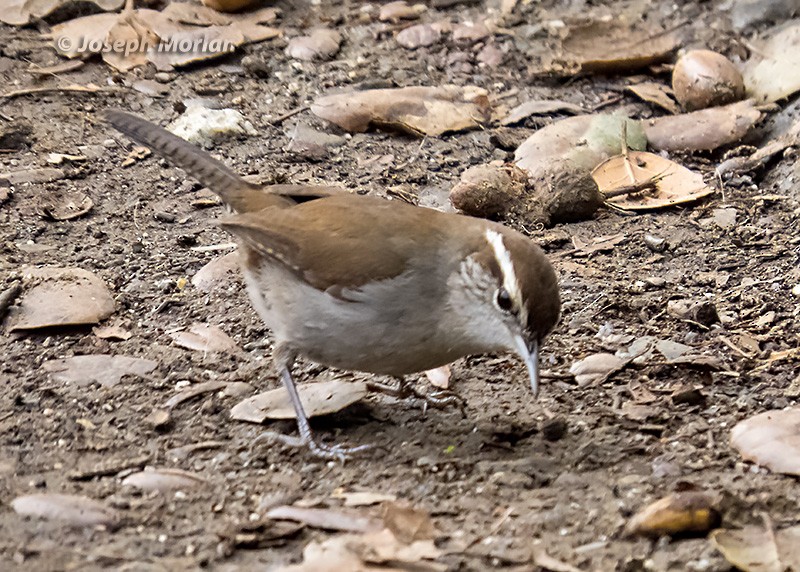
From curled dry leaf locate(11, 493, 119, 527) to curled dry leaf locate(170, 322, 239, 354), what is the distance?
134 centimetres

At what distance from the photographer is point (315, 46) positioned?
733 cm

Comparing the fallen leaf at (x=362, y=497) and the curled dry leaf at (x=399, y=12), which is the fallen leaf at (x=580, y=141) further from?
the fallen leaf at (x=362, y=497)

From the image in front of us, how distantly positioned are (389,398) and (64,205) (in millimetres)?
2504

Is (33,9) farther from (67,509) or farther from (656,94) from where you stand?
(67,509)

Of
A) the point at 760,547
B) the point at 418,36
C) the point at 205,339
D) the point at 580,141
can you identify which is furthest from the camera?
the point at 418,36

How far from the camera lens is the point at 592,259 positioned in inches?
201

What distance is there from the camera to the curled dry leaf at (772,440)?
3283 mm

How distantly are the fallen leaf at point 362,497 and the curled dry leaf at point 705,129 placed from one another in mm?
3600

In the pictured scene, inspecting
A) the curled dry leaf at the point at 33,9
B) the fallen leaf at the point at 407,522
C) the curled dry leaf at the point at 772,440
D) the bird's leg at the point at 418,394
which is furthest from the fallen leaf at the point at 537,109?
the fallen leaf at the point at 407,522

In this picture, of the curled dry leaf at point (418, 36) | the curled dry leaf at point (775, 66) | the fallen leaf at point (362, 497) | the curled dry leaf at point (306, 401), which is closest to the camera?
the fallen leaf at point (362, 497)

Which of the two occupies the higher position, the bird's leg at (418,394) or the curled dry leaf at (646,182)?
the curled dry leaf at (646,182)

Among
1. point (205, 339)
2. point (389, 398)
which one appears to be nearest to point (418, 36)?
point (205, 339)

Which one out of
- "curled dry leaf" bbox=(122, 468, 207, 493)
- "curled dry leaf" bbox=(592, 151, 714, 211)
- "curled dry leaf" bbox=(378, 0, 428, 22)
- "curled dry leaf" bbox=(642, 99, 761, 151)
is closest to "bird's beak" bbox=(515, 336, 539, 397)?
"curled dry leaf" bbox=(122, 468, 207, 493)

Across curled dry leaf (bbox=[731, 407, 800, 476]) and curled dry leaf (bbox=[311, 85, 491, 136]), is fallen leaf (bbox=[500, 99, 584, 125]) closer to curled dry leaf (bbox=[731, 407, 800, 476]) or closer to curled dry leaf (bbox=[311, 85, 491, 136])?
curled dry leaf (bbox=[311, 85, 491, 136])
